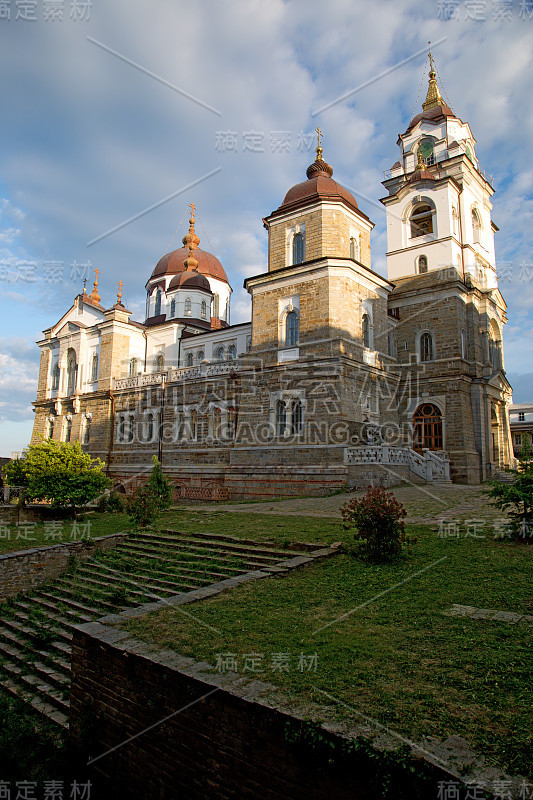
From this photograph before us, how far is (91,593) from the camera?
1048 centimetres

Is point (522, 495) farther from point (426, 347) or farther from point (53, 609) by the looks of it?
point (426, 347)

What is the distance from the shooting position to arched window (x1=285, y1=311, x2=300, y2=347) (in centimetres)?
2356

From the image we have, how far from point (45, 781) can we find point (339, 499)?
12.8 metres

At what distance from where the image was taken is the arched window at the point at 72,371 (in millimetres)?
36000

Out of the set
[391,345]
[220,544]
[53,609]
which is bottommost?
[53,609]

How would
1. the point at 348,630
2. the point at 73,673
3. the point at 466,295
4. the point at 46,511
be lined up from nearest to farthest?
the point at 348,630 < the point at 73,673 < the point at 46,511 < the point at 466,295

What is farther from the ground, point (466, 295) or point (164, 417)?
point (466, 295)

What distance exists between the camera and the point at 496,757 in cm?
355

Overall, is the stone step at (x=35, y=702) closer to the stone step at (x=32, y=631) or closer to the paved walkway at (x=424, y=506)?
the stone step at (x=32, y=631)

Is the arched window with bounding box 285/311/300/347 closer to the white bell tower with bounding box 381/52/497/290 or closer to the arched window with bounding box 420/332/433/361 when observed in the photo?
the arched window with bounding box 420/332/433/361

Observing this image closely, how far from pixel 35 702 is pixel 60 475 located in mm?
11667

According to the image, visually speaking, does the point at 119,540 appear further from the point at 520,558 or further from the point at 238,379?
the point at 238,379

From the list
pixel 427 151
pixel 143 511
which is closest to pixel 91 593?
pixel 143 511

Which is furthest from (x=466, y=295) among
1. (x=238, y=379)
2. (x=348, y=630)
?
(x=348, y=630)
